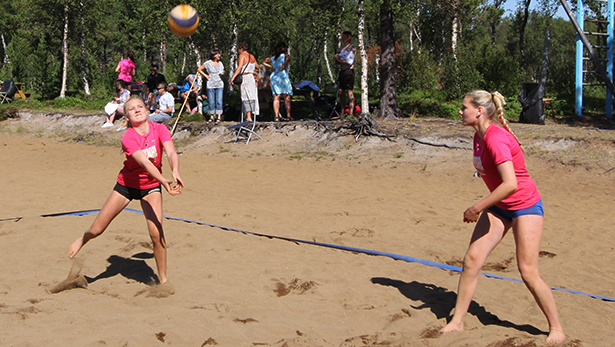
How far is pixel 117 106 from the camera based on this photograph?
16.0m

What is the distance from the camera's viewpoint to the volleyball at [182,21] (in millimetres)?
10469

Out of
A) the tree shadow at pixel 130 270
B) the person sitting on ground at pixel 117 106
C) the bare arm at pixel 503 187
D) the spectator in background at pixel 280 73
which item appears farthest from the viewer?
the person sitting on ground at pixel 117 106

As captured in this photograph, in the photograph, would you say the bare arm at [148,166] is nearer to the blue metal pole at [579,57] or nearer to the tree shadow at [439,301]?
the tree shadow at [439,301]

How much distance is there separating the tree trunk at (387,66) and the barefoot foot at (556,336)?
1037 cm

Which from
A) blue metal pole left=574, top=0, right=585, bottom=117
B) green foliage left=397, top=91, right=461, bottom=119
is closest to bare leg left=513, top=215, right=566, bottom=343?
green foliage left=397, top=91, right=461, bottom=119

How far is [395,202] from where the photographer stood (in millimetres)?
7992

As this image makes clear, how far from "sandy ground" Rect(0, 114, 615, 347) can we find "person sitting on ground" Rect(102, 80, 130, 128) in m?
4.61

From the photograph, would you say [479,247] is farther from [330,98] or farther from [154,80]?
[154,80]

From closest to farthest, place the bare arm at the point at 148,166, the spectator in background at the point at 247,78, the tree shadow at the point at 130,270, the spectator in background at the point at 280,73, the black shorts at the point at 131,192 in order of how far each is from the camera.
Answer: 1. the bare arm at the point at 148,166
2. the black shorts at the point at 131,192
3. the tree shadow at the point at 130,270
4. the spectator in background at the point at 247,78
5. the spectator in background at the point at 280,73

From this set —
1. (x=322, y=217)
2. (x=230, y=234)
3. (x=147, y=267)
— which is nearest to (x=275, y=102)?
(x=322, y=217)

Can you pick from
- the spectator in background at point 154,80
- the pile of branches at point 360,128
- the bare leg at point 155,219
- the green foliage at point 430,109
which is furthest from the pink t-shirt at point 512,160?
the spectator in background at point 154,80

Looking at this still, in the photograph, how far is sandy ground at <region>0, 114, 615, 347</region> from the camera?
12.2 feet

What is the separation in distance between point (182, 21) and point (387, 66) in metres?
5.43

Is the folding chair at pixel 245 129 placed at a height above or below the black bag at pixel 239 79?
below
